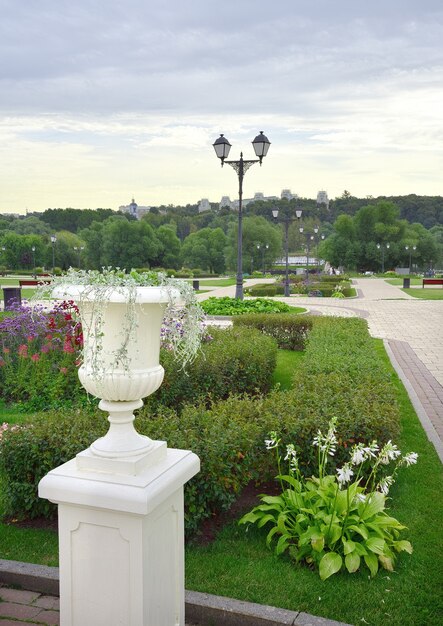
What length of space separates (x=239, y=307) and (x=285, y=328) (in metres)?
4.46

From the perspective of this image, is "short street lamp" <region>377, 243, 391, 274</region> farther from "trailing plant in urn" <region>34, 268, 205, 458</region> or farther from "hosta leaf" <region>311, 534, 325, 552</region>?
"trailing plant in urn" <region>34, 268, 205, 458</region>

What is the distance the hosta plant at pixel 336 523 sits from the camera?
312 centimetres

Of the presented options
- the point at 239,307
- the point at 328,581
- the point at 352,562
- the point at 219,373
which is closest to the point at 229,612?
the point at 328,581

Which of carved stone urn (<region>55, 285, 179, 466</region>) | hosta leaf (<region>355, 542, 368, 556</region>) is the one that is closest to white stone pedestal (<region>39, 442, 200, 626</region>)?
carved stone urn (<region>55, 285, 179, 466</region>)

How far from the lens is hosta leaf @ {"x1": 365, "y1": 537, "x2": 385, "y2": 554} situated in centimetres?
315

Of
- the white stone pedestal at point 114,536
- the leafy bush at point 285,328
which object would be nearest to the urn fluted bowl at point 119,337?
the white stone pedestal at point 114,536

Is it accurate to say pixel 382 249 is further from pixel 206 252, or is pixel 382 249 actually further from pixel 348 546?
pixel 348 546

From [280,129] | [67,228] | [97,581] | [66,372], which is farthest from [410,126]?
[67,228]

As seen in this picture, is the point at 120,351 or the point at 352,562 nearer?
the point at 120,351

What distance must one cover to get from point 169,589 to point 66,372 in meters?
4.34

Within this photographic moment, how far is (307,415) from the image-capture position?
13.4 feet

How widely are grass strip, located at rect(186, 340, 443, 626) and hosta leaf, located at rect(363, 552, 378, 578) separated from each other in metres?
0.05

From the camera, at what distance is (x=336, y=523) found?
325 centimetres

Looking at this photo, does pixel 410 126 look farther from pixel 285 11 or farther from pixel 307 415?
pixel 307 415
